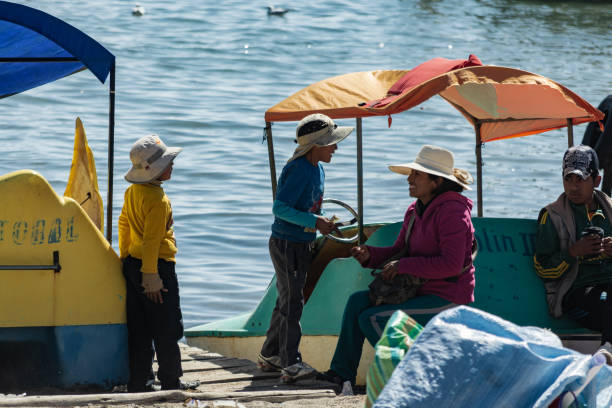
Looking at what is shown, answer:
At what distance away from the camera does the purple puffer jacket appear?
496 cm

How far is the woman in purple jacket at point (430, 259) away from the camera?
16.3 feet

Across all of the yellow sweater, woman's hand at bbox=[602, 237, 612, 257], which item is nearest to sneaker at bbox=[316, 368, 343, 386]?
the yellow sweater

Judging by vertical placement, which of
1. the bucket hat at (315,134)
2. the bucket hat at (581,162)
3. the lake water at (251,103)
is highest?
the bucket hat at (315,134)

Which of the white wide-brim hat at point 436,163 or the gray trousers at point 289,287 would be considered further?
the gray trousers at point 289,287

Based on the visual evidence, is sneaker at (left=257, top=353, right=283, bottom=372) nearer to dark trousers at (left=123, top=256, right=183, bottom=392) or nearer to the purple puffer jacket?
dark trousers at (left=123, top=256, right=183, bottom=392)

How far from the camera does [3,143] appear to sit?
18344 mm

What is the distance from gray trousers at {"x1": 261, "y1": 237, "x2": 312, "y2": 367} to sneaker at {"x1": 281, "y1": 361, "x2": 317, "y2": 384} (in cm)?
4

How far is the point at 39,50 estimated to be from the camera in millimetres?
6699

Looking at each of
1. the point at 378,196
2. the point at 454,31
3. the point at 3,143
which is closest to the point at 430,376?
the point at 378,196

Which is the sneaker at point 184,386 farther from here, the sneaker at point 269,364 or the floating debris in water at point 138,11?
the floating debris in water at point 138,11

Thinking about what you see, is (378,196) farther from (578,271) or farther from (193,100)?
(578,271)

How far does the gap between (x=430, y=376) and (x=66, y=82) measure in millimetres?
21897

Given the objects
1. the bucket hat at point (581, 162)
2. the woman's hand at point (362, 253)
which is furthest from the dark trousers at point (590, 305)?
the woman's hand at point (362, 253)

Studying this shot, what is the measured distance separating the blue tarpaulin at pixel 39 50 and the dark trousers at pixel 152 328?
1260 mm
